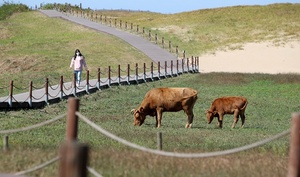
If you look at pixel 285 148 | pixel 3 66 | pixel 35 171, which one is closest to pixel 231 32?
pixel 3 66

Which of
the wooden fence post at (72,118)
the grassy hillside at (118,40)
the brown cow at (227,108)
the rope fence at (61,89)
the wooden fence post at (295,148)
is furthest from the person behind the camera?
the grassy hillside at (118,40)

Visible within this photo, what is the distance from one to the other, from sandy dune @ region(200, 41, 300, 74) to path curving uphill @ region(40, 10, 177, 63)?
3.37 m

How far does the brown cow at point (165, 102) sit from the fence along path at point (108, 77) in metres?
5.07

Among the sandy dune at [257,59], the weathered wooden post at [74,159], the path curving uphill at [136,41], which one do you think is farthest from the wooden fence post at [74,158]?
the sandy dune at [257,59]

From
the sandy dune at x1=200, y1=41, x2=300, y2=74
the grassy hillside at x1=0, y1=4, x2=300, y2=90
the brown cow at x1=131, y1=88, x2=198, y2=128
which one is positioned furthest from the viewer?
Result: the sandy dune at x1=200, y1=41, x2=300, y2=74

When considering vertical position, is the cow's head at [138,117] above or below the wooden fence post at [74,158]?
below

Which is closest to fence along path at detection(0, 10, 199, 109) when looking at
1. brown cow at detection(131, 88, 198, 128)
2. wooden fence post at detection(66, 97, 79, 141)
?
brown cow at detection(131, 88, 198, 128)

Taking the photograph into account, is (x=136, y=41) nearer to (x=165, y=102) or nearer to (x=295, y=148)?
(x=165, y=102)

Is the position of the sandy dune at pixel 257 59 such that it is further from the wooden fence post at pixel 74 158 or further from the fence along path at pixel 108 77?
the wooden fence post at pixel 74 158

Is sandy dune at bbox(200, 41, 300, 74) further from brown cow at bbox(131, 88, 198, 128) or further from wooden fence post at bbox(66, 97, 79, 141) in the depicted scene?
wooden fence post at bbox(66, 97, 79, 141)

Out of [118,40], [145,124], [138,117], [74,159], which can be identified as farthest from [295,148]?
[118,40]

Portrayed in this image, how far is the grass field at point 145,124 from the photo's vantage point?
11.6 m

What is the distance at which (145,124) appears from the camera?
25.0m

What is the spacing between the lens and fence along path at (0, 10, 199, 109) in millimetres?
28719
